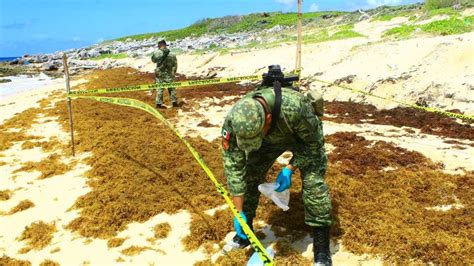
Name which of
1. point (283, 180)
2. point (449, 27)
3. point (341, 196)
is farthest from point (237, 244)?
point (449, 27)

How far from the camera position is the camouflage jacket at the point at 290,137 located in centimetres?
399

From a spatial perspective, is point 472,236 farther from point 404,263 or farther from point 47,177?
point 47,177

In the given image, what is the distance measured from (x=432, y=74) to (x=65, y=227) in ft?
40.9

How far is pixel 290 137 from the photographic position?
4.24 m

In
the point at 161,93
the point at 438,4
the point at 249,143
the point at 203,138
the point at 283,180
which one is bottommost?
the point at 203,138

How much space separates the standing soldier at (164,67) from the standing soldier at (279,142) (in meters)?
9.92

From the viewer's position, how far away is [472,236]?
4734 millimetres

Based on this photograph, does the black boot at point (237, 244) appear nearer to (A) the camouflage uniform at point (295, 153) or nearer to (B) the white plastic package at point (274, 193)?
(A) the camouflage uniform at point (295, 153)

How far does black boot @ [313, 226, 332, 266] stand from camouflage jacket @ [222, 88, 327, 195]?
0.66 metres

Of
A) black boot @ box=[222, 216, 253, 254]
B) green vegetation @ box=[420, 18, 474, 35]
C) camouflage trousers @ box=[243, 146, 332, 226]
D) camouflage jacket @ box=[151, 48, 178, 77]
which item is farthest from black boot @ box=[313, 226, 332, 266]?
green vegetation @ box=[420, 18, 474, 35]

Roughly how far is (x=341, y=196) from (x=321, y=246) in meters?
1.82

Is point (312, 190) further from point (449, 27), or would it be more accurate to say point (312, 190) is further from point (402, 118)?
point (449, 27)

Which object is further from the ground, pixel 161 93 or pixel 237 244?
pixel 161 93

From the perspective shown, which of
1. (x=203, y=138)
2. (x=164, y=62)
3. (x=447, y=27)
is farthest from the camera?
(x=447, y=27)
